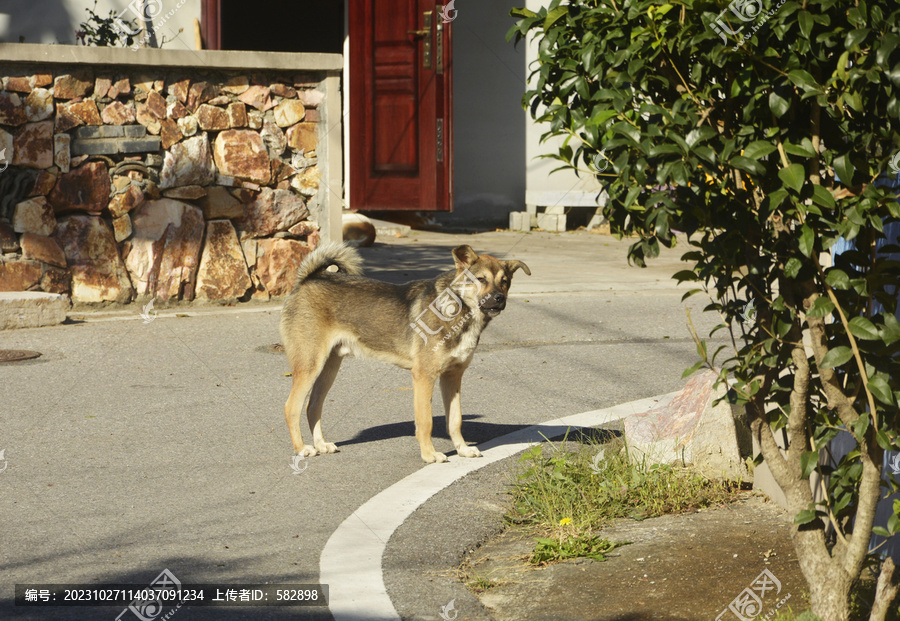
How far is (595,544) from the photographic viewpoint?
4172 millimetres

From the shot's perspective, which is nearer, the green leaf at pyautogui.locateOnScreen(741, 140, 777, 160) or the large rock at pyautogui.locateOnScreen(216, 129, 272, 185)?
the green leaf at pyautogui.locateOnScreen(741, 140, 777, 160)

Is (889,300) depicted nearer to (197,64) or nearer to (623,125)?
(623,125)

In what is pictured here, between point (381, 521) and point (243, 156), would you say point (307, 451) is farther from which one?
point (243, 156)

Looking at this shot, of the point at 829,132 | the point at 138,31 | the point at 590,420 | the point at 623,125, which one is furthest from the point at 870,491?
the point at 138,31

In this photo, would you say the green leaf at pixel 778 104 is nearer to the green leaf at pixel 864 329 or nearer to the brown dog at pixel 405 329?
the green leaf at pixel 864 329

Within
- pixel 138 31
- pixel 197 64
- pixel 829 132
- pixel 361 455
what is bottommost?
pixel 361 455

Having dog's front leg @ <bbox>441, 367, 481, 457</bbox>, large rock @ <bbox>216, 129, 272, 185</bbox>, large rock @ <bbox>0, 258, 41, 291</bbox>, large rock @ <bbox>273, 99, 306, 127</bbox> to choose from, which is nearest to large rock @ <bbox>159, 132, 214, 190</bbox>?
large rock @ <bbox>216, 129, 272, 185</bbox>

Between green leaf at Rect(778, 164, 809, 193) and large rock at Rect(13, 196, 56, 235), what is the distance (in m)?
8.40

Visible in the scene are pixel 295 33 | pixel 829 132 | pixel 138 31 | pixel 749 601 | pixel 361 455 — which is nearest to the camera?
pixel 829 132

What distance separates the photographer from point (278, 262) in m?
10.3

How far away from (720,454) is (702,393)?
42 centimetres

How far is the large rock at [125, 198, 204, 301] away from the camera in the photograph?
978 centimetres

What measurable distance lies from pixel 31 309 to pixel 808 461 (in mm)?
7767

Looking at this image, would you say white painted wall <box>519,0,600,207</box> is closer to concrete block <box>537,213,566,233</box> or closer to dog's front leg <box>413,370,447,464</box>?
concrete block <box>537,213,566,233</box>
